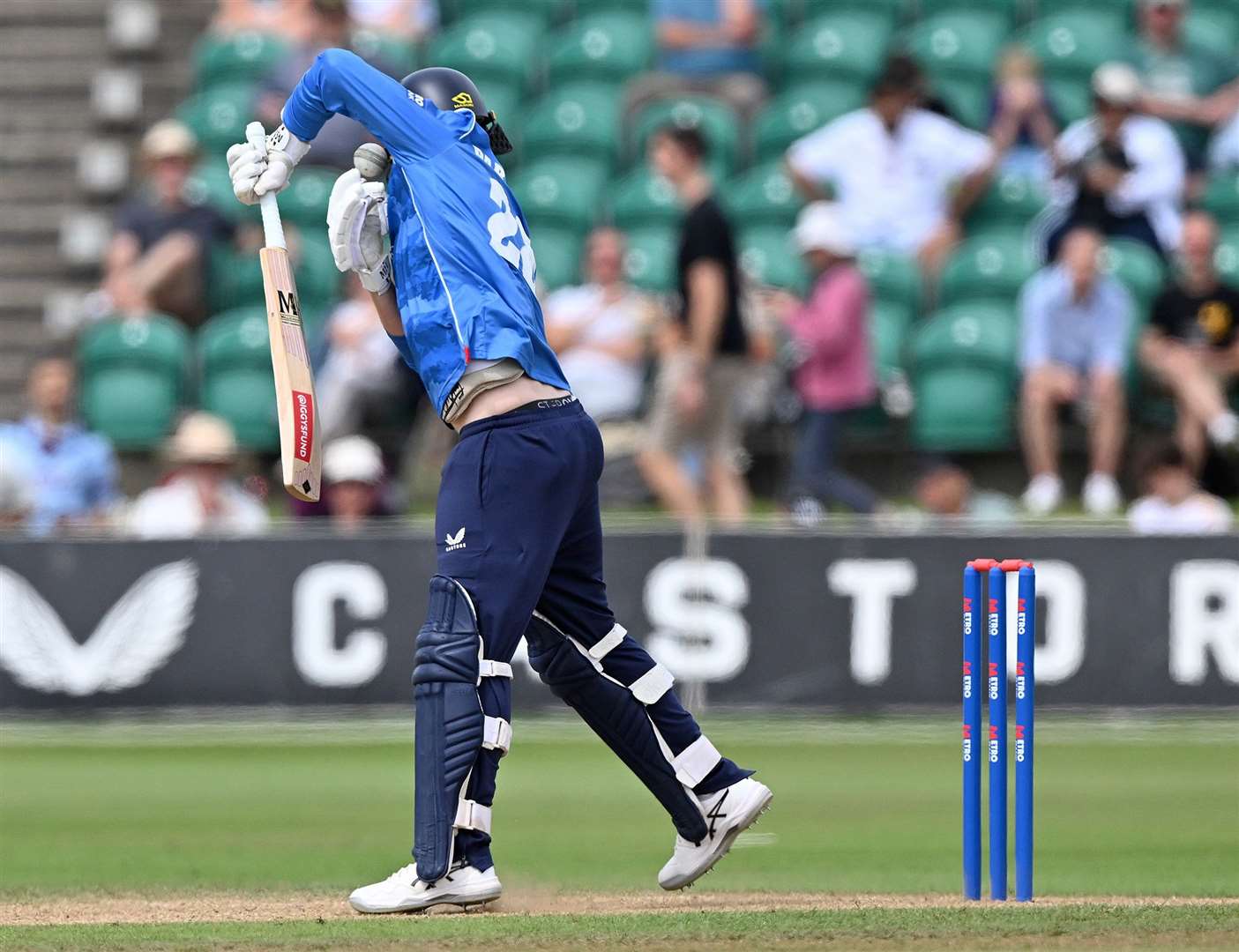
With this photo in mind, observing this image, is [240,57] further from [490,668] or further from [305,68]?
[490,668]

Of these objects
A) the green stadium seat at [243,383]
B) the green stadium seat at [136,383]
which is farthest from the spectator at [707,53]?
the green stadium seat at [136,383]

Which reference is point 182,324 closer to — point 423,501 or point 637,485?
point 423,501

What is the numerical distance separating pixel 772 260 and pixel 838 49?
2.03 m

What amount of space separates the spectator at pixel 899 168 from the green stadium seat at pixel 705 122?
89 cm

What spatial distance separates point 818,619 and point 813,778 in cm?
205

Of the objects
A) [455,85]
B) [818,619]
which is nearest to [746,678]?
[818,619]

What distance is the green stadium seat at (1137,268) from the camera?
1357 cm

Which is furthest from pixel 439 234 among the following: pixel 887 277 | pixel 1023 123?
pixel 1023 123

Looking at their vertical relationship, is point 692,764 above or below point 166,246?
below

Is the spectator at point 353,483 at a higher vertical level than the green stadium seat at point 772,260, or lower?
lower

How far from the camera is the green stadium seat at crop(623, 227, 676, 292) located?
14.3m

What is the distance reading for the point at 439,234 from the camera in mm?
5930

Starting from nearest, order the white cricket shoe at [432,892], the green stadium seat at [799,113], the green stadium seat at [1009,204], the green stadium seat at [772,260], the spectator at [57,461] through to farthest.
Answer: the white cricket shoe at [432,892] < the spectator at [57,461] < the green stadium seat at [772,260] < the green stadium seat at [1009,204] < the green stadium seat at [799,113]

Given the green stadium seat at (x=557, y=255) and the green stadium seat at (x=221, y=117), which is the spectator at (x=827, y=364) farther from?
the green stadium seat at (x=221, y=117)
